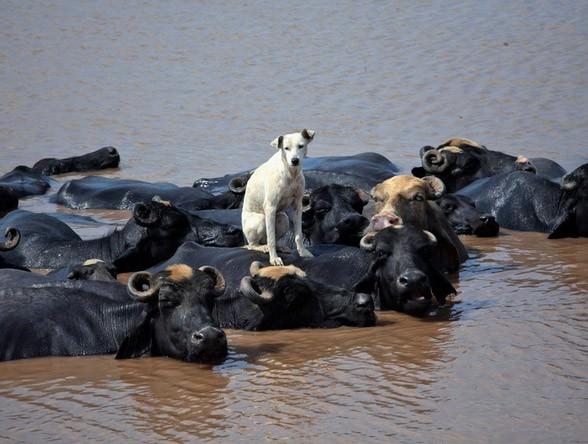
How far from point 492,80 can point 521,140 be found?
472 centimetres

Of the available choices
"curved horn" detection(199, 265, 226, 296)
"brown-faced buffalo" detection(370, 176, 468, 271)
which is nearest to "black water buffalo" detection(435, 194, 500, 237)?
"brown-faced buffalo" detection(370, 176, 468, 271)

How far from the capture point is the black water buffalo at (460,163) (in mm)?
15430

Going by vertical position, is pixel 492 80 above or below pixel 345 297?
above

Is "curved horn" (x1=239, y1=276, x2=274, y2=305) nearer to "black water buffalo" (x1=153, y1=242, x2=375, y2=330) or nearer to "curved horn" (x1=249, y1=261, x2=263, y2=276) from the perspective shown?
"black water buffalo" (x1=153, y1=242, x2=375, y2=330)

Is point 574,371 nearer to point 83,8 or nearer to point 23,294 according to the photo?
point 23,294

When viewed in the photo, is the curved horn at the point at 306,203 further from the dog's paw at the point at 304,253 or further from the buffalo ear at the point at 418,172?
the buffalo ear at the point at 418,172

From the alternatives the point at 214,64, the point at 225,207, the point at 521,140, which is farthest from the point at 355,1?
Result: the point at 225,207

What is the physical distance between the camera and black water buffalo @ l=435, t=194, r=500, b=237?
13.4 metres

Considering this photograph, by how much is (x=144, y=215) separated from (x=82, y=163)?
7.98 metres

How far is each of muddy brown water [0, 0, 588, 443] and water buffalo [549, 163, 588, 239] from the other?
1.01 ft

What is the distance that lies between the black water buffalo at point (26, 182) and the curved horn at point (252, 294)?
28.8ft

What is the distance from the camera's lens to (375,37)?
29.8m

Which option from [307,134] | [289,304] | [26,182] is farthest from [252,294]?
[26,182]

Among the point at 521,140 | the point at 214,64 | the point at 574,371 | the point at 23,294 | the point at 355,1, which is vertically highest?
the point at 355,1
